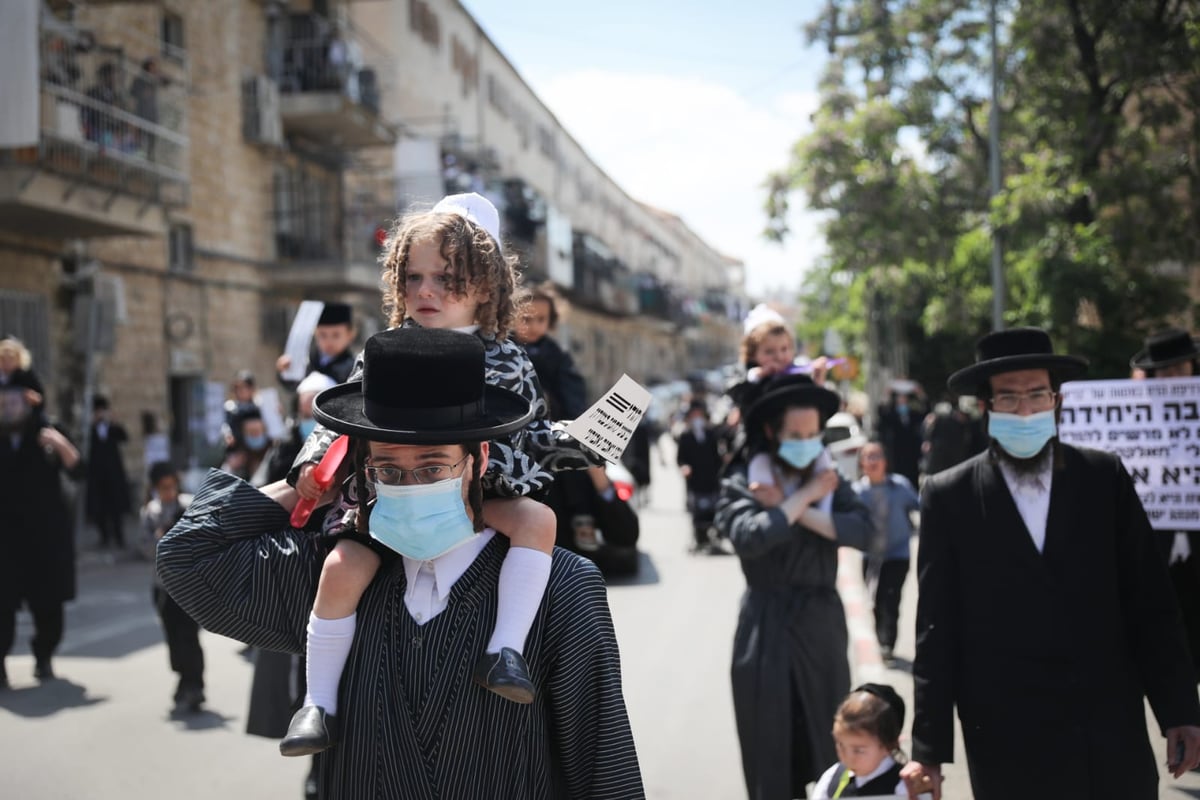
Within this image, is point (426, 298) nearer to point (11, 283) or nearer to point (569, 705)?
point (569, 705)

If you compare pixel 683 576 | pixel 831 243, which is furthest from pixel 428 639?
pixel 831 243

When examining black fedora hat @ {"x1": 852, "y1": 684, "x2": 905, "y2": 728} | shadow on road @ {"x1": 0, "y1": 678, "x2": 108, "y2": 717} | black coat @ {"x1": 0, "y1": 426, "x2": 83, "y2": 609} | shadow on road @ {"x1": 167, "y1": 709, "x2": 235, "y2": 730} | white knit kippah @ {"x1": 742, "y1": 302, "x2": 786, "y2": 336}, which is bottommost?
shadow on road @ {"x1": 167, "y1": 709, "x2": 235, "y2": 730}

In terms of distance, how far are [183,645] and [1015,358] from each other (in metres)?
5.57

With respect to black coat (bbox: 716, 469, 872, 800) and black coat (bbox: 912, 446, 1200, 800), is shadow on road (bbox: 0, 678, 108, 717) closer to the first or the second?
black coat (bbox: 716, 469, 872, 800)

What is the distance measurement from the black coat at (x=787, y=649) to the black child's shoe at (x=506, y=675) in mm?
2307

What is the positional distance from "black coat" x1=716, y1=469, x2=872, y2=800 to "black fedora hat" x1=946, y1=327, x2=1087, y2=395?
1.07 meters

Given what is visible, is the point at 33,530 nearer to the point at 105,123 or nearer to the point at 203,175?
the point at 105,123

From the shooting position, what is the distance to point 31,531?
8.20m

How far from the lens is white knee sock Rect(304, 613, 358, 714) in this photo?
2.45 metres

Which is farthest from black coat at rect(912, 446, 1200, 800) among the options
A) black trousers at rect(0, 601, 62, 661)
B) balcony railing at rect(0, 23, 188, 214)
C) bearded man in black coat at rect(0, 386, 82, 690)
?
balcony railing at rect(0, 23, 188, 214)

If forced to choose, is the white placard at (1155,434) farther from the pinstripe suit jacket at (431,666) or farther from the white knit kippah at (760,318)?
the pinstripe suit jacket at (431,666)

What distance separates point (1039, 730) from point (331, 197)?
2628 centimetres

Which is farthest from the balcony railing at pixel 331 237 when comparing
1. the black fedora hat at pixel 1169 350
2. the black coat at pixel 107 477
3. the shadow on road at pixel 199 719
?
the black fedora hat at pixel 1169 350

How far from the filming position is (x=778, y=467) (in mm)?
4824
